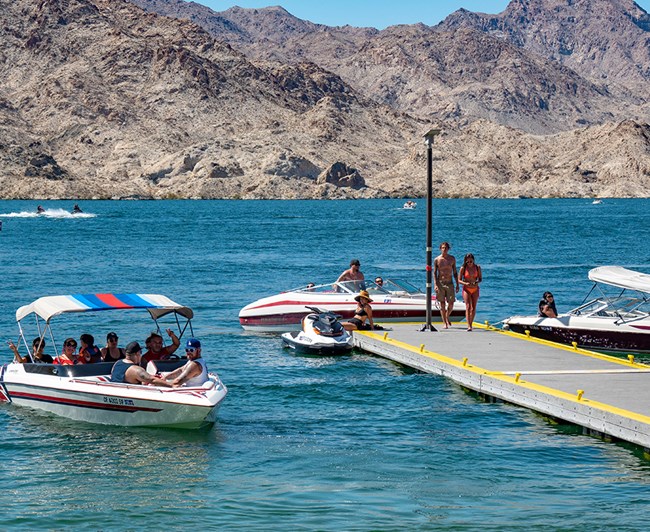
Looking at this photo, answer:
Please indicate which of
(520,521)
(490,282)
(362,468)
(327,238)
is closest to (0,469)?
(362,468)

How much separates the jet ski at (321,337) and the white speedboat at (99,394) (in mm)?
5868

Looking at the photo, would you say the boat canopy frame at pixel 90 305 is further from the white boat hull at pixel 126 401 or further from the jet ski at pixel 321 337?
the jet ski at pixel 321 337

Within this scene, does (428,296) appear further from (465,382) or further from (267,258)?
(267,258)

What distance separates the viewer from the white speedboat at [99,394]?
1717 centimetres

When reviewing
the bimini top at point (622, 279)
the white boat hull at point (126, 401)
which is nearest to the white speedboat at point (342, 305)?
the bimini top at point (622, 279)

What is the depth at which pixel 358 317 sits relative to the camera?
26109 mm

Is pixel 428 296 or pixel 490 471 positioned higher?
pixel 428 296

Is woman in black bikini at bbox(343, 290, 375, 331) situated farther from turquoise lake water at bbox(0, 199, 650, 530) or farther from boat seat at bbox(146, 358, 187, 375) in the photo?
boat seat at bbox(146, 358, 187, 375)

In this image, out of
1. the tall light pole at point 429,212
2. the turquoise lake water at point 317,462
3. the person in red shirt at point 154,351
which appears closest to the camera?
the turquoise lake water at point 317,462

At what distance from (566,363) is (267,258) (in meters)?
41.0

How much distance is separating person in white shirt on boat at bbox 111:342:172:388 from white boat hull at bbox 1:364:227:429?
0.18 metres

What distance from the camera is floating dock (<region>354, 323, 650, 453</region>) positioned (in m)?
16.6

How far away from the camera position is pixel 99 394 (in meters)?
17.5

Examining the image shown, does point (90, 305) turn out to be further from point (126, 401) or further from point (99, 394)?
point (126, 401)
